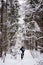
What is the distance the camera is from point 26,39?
5.25 metres

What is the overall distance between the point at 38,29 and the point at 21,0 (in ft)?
3.24

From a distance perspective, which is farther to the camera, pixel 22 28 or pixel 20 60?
pixel 22 28

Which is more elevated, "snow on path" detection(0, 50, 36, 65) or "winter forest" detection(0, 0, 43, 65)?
"winter forest" detection(0, 0, 43, 65)

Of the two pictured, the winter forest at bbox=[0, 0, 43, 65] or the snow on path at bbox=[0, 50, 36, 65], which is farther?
the winter forest at bbox=[0, 0, 43, 65]

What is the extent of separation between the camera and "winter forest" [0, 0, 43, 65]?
4898mm

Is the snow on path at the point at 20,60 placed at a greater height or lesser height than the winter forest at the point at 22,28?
lesser

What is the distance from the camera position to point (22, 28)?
499 centimetres

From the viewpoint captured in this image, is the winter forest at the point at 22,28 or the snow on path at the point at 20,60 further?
the winter forest at the point at 22,28

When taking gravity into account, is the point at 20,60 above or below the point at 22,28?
below

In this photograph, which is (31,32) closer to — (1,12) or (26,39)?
(26,39)

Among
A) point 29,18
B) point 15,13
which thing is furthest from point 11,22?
point 29,18

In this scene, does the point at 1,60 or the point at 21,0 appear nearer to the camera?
the point at 1,60

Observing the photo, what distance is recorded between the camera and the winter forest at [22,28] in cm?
490

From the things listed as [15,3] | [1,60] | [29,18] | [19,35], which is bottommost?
[1,60]
